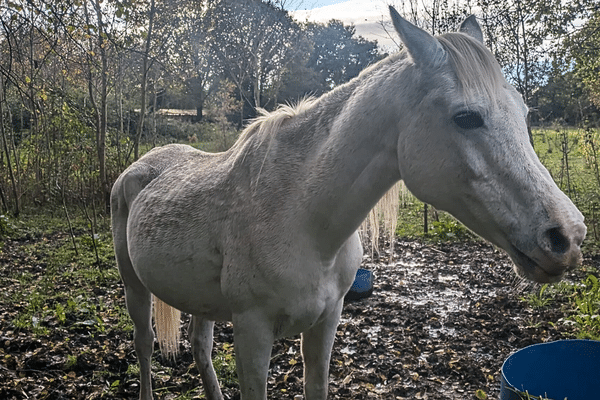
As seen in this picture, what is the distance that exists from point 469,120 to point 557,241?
1.38 feet

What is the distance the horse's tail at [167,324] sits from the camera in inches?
113

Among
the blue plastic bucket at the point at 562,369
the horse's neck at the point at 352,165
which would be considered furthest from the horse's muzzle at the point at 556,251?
the blue plastic bucket at the point at 562,369

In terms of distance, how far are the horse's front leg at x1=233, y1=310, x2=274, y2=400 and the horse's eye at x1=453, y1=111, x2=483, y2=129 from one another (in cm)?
101

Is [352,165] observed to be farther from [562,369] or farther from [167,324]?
[167,324]

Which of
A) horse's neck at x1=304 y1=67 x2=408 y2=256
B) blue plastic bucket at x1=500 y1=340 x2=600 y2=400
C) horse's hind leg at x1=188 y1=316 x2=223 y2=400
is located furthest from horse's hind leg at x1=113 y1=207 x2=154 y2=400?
blue plastic bucket at x1=500 y1=340 x2=600 y2=400

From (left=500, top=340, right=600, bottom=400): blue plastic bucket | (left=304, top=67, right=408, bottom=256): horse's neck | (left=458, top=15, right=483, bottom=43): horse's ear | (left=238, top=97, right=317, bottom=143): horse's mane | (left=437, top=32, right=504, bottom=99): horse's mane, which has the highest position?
(left=458, top=15, right=483, bottom=43): horse's ear

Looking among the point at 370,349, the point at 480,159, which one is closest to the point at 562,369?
the point at 370,349

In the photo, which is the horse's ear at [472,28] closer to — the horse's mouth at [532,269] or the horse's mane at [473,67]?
the horse's mane at [473,67]

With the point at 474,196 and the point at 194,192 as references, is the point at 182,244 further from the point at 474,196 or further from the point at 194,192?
the point at 474,196

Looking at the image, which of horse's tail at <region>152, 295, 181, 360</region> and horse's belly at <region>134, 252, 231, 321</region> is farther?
horse's tail at <region>152, 295, 181, 360</region>

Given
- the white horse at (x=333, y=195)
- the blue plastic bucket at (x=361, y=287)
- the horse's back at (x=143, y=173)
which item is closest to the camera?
the white horse at (x=333, y=195)

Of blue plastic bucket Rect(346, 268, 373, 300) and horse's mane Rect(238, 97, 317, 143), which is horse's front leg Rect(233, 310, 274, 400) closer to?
horse's mane Rect(238, 97, 317, 143)

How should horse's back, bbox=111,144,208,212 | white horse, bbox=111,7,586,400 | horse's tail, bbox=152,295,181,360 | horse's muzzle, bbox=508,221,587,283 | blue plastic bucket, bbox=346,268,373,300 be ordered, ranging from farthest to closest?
blue plastic bucket, bbox=346,268,373,300 → horse's tail, bbox=152,295,181,360 → horse's back, bbox=111,144,208,212 → white horse, bbox=111,7,586,400 → horse's muzzle, bbox=508,221,587,283

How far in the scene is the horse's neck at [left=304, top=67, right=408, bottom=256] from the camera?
4.85 ft
